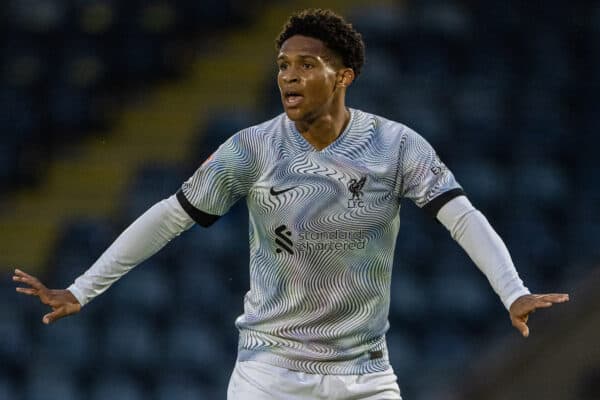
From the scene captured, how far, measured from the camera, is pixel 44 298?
12.9ft

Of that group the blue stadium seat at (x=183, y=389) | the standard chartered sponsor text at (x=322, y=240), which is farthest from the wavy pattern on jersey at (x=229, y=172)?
the blue stadium seat at (x=183, y=389)

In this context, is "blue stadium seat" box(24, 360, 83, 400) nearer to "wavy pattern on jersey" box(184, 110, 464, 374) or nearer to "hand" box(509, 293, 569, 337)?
"wavy pattern on jersey" box(184, 110, 464, 374)

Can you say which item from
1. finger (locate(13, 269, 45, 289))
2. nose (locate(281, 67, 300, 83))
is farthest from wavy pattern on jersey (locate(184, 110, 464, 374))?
finger (locate(13, 269, 45, 289))

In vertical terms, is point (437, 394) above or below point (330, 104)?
below

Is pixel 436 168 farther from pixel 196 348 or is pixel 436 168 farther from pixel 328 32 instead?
pixel 196 348

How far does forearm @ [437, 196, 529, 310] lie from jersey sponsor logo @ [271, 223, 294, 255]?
1.46 ft

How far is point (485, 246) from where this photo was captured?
3.82 m

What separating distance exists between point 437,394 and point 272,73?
2315 mm

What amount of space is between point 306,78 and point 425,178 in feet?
1.50

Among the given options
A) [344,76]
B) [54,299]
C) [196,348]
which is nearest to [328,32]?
[344,76]

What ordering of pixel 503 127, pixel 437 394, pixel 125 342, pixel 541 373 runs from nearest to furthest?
1. pixel 541 373
2. pixel 437 394
3. pixel 125 342
4. pixel 503 127

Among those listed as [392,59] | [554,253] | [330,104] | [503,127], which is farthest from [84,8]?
[330,104]

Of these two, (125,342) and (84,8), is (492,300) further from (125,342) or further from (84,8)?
(84,8)

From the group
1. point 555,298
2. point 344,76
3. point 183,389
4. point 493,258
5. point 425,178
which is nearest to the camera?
point 555,298
